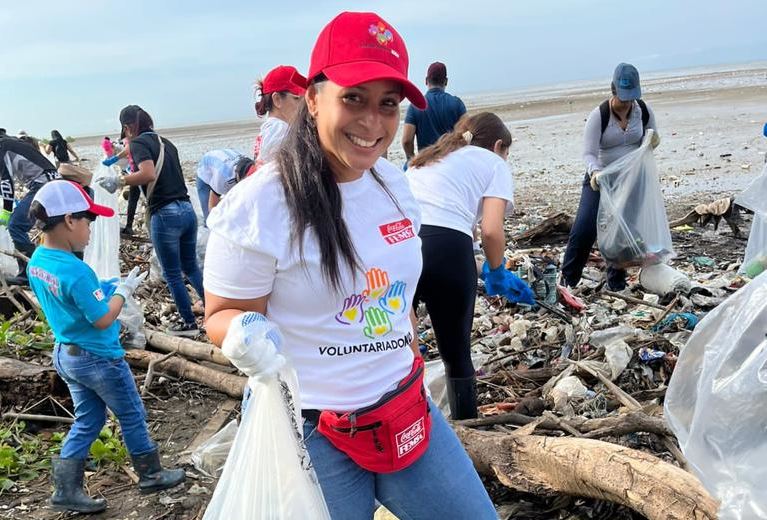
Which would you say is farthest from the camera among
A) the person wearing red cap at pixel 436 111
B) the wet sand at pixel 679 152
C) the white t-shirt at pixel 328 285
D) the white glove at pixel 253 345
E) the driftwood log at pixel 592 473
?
the wet sand at pixel 679 152

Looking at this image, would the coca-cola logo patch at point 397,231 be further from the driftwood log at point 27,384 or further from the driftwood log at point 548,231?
the driftwood log at point 548,231

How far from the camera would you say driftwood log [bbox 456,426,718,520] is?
202cm

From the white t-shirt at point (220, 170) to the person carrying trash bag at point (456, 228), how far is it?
6.84 feet

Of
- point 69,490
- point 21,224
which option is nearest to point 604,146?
point 69,490

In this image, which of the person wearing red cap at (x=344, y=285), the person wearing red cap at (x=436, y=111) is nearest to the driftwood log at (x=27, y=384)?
the person wearing red cap at (x=344, y=285)

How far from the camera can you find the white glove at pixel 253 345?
1.32m

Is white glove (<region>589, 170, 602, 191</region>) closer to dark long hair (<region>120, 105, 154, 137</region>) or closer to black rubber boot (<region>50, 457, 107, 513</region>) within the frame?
dark long hair (<region>120, 105, 154, 137</region>)

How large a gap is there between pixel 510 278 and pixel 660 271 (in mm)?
2139

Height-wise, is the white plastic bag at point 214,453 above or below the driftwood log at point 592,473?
below

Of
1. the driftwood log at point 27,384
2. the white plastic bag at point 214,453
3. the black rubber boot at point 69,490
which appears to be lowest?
the white plastic bag at point 214,453

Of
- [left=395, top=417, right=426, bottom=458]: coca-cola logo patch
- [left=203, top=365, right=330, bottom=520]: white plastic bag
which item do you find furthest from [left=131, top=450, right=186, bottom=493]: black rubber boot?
[left=395, top=417, right=426, bottom=458]: coca-cola logo patch

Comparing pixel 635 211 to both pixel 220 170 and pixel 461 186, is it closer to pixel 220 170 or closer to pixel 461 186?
pixel 461 186

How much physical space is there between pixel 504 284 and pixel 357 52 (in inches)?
97.5

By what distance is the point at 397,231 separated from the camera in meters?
1.64
